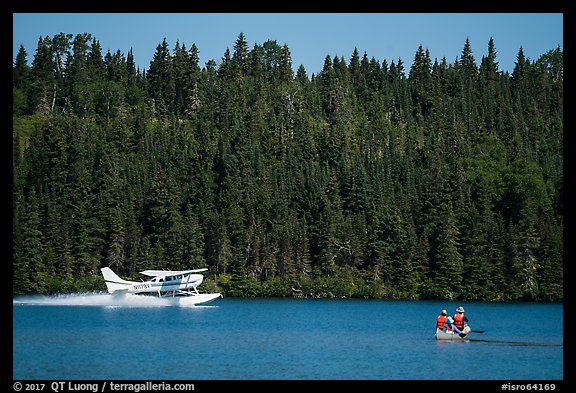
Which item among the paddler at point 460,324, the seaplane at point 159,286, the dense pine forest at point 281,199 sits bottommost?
the paddler at point 460,324

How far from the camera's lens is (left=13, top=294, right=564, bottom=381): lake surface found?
4700 cm

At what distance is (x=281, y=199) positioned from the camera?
14700 cm

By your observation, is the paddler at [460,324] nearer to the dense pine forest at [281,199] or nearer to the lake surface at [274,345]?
the lake surface at [274,345]

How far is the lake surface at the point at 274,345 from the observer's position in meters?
47.0

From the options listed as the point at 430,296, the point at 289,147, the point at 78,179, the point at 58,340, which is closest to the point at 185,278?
the point at 430,296

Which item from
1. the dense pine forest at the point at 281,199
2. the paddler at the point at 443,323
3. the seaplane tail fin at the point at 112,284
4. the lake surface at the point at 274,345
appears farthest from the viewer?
the dense pine forest at the point at 281,199

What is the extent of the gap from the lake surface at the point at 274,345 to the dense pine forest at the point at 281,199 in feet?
83.7

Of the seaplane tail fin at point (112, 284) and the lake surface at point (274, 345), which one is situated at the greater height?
the seaplane tail fin at point (112, 284)

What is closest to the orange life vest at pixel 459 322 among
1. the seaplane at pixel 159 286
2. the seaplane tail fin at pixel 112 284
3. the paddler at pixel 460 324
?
the paddler at pixel 460 324


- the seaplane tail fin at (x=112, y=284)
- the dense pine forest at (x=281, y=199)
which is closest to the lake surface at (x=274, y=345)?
the seaplane tail fin at (x=112, y=284)

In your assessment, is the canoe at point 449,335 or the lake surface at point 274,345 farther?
the canoe at point 449,335

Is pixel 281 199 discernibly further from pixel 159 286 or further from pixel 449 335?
pixel 449 335

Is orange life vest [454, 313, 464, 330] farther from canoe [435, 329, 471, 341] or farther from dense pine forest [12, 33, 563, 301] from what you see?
dense pine forest [12, 33, 563, 301]

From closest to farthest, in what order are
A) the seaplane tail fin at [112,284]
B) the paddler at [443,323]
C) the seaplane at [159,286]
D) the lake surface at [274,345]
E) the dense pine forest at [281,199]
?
1. the lake surface at [274,345]
2. the paddler at [443,323]
3. the seaplane at [159,286]
4. the seaplane tail fin at [112,284]
5. the dense pine forest at [281,199]
